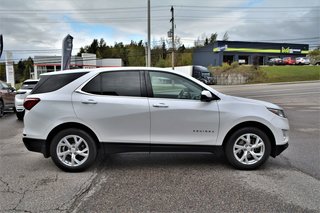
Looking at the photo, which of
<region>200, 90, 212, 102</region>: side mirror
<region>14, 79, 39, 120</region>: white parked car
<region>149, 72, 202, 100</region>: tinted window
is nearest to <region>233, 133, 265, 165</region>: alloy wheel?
<region>200, 90, 212, 102</region>: side mirror

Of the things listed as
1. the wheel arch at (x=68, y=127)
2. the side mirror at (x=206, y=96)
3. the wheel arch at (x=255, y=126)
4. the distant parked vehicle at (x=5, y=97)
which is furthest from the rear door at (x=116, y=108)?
the distant parked vehicle at (x=5, y=97)

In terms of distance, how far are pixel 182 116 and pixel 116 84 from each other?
123cm

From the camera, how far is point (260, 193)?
4.26m

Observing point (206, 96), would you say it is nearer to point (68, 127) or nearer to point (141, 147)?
point (141, 147)

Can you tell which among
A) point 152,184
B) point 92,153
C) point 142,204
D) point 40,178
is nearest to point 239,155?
point 152,184

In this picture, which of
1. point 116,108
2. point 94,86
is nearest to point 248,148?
point 116,108

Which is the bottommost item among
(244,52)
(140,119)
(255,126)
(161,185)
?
(161,185)

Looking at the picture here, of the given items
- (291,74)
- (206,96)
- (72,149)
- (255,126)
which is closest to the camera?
(206,96)

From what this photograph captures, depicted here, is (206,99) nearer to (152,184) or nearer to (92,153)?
(152,184)

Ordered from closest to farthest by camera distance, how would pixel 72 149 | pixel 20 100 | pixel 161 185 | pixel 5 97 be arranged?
pixel 161 185 < pixel 72 149 < pixel 20 100 < pixel 5 97

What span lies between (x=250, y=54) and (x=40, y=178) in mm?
61921

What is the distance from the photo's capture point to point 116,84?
520 centimetres

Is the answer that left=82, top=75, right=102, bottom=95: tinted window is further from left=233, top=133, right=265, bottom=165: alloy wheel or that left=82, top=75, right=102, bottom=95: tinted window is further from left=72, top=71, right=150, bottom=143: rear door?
left=233, top=133, right=265, bottom=165: alloy wheel

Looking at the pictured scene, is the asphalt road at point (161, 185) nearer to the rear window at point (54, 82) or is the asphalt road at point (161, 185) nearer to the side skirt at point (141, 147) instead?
the side skirt at point (141, 147)
